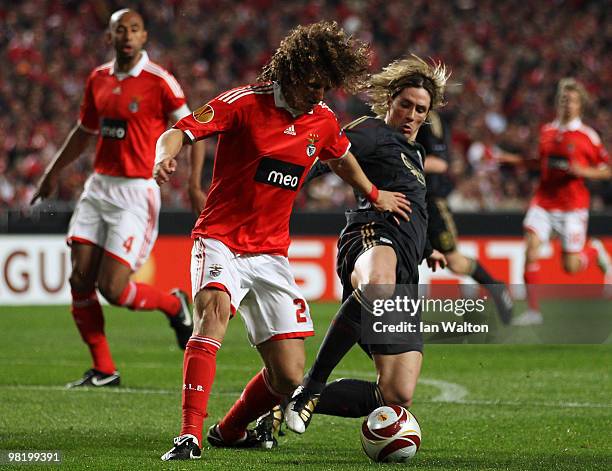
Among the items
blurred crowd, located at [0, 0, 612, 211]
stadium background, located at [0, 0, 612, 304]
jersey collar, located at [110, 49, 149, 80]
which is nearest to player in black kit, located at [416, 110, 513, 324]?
jersey collar, located at [110, 49, 149, 80]

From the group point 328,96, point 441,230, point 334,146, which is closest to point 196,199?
point 334,146

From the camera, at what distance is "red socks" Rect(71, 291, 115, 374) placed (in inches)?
320

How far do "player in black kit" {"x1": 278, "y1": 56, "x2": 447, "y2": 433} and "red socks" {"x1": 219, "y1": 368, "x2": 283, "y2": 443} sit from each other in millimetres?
155

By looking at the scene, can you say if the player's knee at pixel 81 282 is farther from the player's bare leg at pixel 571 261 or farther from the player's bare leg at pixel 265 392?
the player's bare leg at pixel 571 261

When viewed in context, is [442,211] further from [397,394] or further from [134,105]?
[397,394]

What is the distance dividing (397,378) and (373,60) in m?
13.9

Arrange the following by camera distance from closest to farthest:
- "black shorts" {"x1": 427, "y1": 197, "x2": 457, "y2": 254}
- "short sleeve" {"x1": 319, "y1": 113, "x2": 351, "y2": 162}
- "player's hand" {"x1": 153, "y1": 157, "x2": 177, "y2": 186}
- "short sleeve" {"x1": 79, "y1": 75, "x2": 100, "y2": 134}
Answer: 1. "player's hand" {"x1": 153, "y1": 157, "x2": 177, "y2": 186}
2. "short sleeve" {"x1": 319, "y1": 113, "x2": 351, "y2": 162}
3. "short sleeve" {"x1": 79, "y1": 75, "x2": 100, "y2": 134}
4. "black shorts" {"x1": 427, "y1": 197, "x2": 457, "y2": 254}

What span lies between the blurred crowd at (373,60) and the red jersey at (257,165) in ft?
37.9

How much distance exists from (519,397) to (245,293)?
305cm

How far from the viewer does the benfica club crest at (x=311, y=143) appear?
5.47 m

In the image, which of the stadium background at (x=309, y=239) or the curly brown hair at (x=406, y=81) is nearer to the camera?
the stadium background at (x=309, y=239)

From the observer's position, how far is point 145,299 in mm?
8703

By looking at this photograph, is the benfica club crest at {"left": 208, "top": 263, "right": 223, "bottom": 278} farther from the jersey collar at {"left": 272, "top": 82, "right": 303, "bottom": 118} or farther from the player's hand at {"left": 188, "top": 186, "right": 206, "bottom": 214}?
the player's hand at {"left": 188, "top": 186, "right": 206, "bottom": 214}

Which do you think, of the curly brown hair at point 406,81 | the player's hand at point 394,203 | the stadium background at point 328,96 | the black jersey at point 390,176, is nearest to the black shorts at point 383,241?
the black jersey at point 390,176
